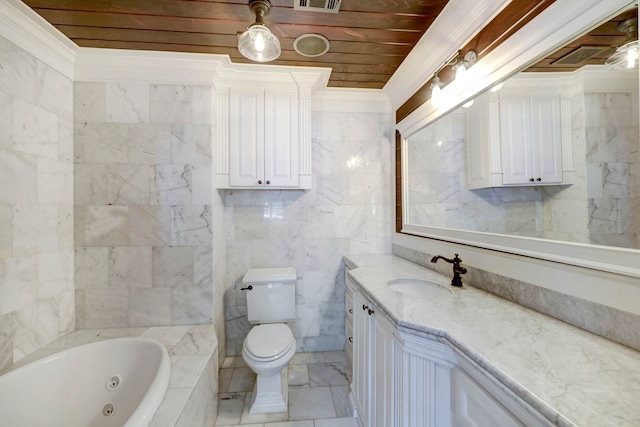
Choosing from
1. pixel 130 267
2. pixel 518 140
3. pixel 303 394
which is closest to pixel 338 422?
pixel 303 394

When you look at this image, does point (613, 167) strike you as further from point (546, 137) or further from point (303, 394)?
point (303, 394)

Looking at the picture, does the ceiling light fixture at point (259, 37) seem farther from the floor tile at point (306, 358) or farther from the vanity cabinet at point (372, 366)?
the floor tile at point (306, 358)

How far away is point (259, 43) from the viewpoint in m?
1.35

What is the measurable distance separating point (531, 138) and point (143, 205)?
2.34 m

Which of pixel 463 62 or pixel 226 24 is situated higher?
pixel 226 24

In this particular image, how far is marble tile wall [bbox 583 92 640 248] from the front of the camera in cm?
77

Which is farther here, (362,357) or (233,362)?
(233,362)

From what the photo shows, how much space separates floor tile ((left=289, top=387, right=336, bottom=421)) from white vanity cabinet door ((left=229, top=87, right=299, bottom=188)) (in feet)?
5.20

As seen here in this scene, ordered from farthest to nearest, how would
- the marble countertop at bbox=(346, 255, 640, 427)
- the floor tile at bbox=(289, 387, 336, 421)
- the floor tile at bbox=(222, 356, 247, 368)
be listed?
the floor tile at bbox=(222, 356, 247, 368), the floor tile at bbox=(289, 387, 336, 421), the marble countertop at bbox=(346, 255, 640, 427)

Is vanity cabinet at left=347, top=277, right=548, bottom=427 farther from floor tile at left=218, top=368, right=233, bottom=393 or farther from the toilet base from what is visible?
floor tile at left=218, top=368, right=233, bottom=393

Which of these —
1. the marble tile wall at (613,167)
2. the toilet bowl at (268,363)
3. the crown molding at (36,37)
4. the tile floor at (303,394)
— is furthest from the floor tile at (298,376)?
the crown molding at (36,37)

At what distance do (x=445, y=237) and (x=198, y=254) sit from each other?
1757mm

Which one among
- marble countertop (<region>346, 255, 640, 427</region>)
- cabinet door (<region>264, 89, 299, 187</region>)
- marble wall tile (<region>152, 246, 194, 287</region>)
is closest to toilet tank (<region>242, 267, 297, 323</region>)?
marble wall tile (<region>152, 246, 194, 287</region>)

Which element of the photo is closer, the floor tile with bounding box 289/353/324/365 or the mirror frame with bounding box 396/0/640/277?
the mirror frame with bounding box 396/0/640/277
